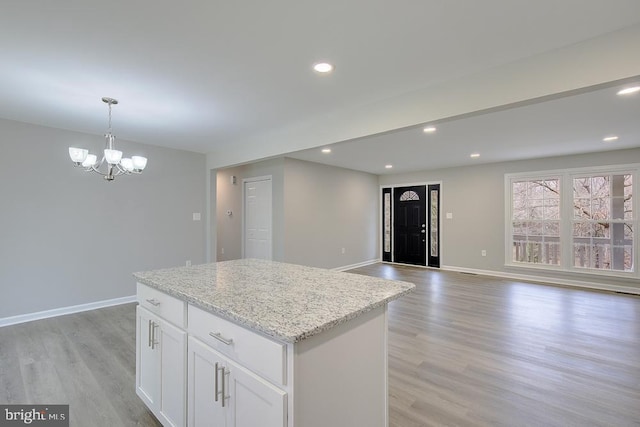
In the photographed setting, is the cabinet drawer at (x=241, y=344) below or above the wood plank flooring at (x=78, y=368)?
above

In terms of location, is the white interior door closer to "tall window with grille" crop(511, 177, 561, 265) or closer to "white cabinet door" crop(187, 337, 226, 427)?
"white cabinet door" crop(187, 337, 226, 427)

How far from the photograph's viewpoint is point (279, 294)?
60.1 inches

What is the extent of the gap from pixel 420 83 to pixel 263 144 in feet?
7.86

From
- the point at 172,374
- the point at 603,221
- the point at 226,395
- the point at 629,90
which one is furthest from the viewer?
the point at 603,221

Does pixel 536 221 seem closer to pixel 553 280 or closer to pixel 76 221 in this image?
pixel 553 280

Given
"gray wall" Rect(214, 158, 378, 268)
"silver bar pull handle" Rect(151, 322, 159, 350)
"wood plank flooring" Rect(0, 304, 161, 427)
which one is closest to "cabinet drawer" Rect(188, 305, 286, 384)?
"silver bar pull handle" Rect(151, 322, 159, 350)

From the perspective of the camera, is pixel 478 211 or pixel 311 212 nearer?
pixel 311 212

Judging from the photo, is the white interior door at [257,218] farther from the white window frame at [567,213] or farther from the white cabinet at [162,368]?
the white window frame at [567,213]

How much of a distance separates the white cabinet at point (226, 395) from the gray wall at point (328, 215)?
3.89 metres

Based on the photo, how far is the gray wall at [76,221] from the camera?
3.54 m

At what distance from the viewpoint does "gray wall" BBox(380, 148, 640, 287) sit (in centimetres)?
591

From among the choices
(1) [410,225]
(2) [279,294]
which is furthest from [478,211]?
(2) [279,294]

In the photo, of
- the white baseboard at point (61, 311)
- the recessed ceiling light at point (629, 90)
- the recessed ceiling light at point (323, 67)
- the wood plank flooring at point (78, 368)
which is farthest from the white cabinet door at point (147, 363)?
the recessed ceiling light at point (629, 90)

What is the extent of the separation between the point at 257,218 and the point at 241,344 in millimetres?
4828
